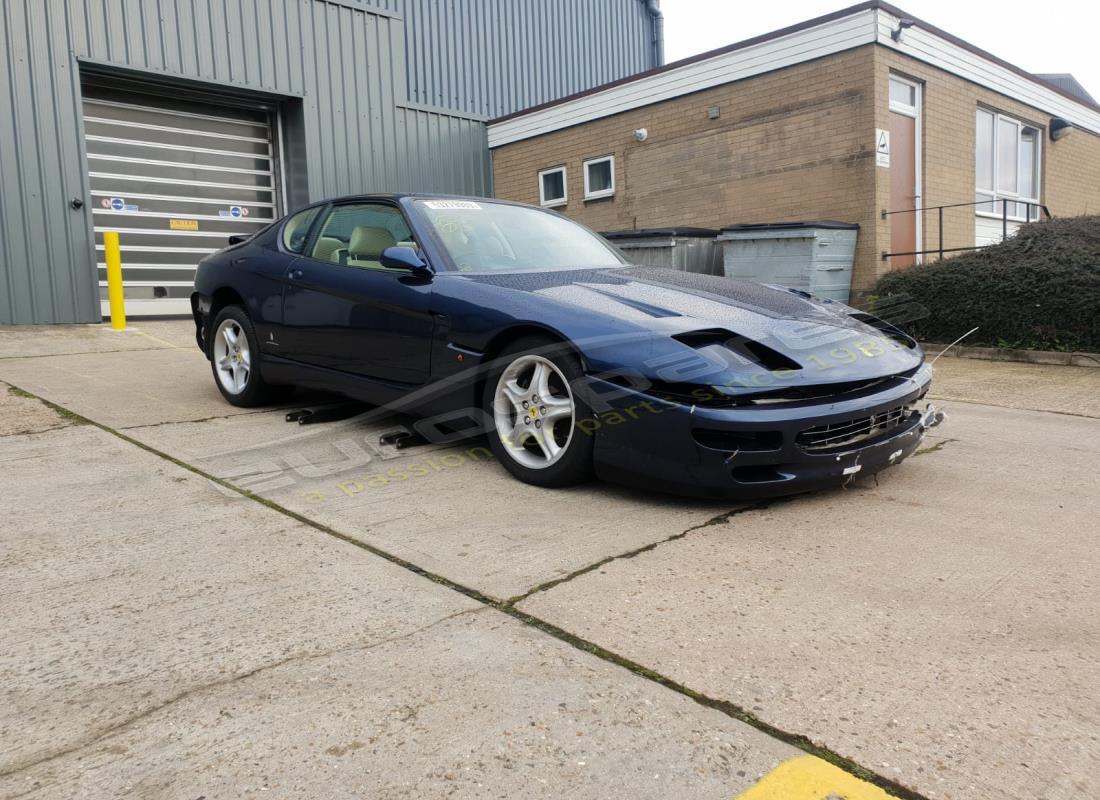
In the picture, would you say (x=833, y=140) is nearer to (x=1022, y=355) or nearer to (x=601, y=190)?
(x=1022, y=355)

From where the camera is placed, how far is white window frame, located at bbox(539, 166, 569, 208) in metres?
14.8

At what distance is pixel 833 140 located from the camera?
10.9m

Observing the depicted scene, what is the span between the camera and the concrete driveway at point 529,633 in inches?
70.1

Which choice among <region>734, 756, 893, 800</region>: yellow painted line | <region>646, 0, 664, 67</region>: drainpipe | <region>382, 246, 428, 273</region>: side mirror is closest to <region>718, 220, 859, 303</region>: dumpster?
<region>382, 246, 428, 273</region>: side mirror

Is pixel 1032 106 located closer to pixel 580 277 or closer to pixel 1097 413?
pixel 1097 413

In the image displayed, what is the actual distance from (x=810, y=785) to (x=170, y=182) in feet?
45.9

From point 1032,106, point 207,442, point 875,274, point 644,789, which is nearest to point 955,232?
point 875,274

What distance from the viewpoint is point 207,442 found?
4645 mm

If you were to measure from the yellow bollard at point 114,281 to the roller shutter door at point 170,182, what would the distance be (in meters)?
0.86

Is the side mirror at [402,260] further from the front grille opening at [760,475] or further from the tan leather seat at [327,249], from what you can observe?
the front grille opening at [760,475]

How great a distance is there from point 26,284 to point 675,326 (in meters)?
10.4

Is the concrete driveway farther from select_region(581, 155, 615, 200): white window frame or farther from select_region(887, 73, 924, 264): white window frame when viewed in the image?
select_region(581, 155, 615, 200): white window frame

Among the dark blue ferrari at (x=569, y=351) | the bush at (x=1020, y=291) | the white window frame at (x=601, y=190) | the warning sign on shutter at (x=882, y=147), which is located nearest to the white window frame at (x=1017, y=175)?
the warning sign on shutter at (x=882, y=147)

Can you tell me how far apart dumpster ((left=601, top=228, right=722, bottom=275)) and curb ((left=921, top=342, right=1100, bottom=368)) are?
2.84 m
